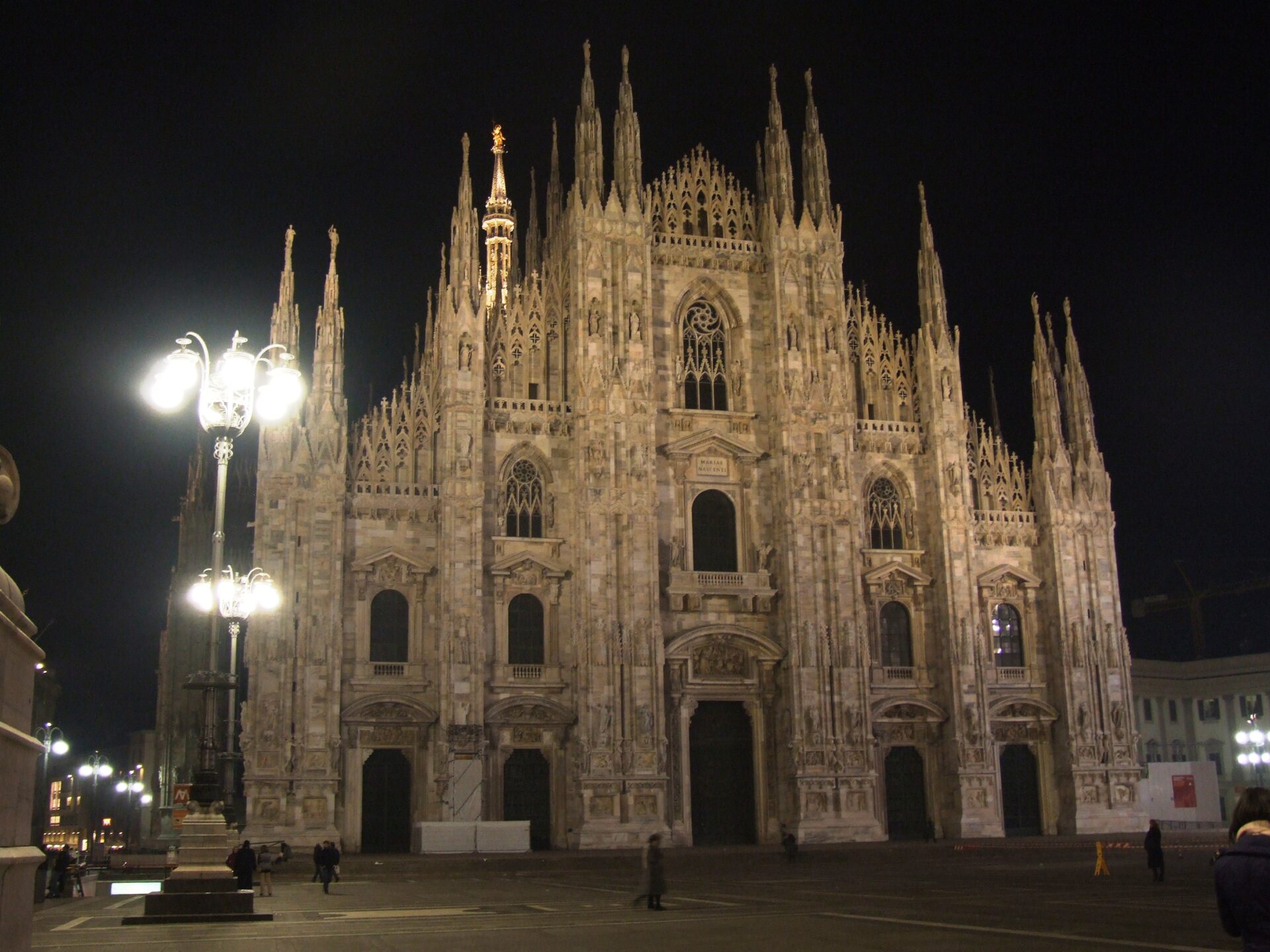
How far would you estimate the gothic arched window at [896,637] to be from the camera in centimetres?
4419

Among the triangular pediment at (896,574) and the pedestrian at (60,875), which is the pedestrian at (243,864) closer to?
the pedestrian at (60,875)

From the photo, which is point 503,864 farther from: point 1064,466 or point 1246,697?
point 1246,697

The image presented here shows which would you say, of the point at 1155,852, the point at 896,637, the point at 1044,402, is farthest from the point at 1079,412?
the point at 1155,852

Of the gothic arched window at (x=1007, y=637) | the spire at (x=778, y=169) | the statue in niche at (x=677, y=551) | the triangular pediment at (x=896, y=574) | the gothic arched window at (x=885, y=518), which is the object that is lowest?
the gothic arched window at (x=1007, y=637)

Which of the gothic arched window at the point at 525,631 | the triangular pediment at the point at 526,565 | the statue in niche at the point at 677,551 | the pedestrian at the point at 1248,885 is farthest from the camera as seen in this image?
the statue in niche at the point at 677,551

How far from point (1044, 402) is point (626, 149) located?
16.5m

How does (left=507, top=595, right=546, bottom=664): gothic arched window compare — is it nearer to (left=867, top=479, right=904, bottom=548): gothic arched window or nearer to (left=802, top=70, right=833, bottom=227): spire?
(left=867, top=479, right=904, bottom=548): gothic arched window

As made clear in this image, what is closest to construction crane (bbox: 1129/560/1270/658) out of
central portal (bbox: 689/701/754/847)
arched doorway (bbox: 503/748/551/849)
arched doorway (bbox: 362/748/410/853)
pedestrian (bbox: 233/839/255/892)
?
central portal (bbox: 689/701/754/847)

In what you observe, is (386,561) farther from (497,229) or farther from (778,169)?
(497,229)

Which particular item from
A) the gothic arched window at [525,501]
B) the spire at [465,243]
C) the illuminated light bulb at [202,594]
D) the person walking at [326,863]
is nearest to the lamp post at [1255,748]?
the gothic arched window at [525,501]

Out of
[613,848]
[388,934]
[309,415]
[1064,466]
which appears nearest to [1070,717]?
[1064,466]

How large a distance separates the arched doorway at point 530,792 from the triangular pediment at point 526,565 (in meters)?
5.30

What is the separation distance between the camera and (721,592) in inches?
1673

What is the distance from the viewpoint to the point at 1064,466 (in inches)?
1788
